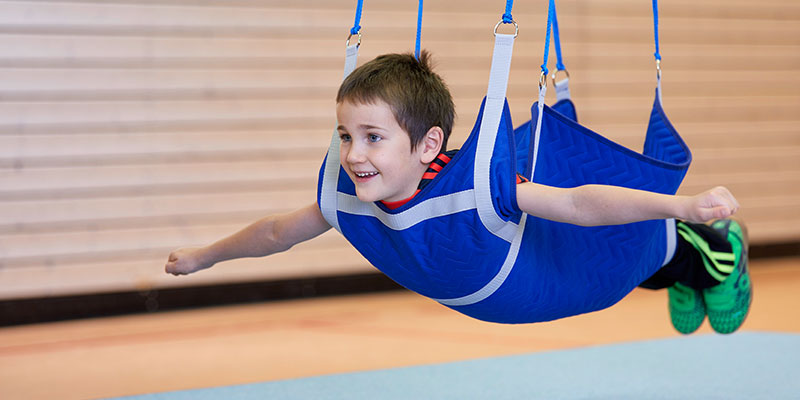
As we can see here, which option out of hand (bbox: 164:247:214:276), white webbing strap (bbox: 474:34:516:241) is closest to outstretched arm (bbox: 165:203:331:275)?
hand (bbox: 164:247:214:276)

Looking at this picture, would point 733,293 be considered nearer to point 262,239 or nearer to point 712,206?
point 712,206

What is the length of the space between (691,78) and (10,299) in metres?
4.04

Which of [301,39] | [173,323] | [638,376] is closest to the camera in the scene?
[638,376]

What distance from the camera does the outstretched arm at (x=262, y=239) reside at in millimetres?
1816

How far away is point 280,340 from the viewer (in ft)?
11.0

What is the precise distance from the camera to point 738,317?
2.27 m

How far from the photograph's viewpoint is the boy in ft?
4.44

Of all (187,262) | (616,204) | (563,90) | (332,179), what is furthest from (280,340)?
(616,204)

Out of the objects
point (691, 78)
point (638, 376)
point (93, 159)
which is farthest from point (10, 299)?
point (691, 78)

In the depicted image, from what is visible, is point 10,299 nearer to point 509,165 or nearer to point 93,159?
point 93,159

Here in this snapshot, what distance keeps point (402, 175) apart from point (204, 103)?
9.00ft

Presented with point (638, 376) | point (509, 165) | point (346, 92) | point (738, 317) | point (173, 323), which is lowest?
point (173, 323)

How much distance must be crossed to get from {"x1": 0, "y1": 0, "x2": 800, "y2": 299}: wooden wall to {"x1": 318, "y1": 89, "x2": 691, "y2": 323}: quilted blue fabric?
97.1 inches

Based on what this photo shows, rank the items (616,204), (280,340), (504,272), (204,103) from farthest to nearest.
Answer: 1. (204,103)
2. (280,340)
3. (504,272)
4. (616,204)
